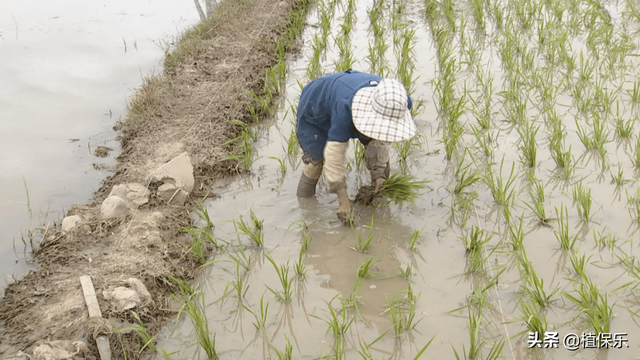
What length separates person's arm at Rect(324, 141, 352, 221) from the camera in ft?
9.21

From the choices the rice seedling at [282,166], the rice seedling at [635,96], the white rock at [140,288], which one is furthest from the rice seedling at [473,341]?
the rice seedling at [635,96]

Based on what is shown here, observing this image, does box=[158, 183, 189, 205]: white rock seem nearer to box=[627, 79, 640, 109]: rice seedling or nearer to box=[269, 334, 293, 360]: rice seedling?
box=[269, 334, 293, 360]: rice seedling

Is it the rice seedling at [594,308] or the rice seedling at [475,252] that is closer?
the rice seedling at [594,308]

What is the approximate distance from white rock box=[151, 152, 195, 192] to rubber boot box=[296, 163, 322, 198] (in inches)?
26.0

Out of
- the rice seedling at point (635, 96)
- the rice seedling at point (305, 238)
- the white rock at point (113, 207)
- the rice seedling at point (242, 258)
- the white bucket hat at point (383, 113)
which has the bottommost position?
the rice seedling at point (242, 258)

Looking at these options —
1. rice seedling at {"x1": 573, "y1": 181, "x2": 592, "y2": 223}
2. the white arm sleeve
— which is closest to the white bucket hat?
the white arm sleeve

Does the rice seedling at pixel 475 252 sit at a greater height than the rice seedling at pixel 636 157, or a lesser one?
lesser

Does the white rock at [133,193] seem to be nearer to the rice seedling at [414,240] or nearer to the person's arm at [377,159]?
the person's arm at [377,159]

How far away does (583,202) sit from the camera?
9.81 feet

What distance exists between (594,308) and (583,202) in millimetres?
798

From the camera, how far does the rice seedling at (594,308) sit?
7.36 feet

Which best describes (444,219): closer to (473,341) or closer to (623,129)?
(473,341)

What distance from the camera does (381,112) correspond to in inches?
103

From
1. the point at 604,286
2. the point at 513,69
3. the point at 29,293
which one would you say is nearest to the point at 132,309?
the point at 29,293
